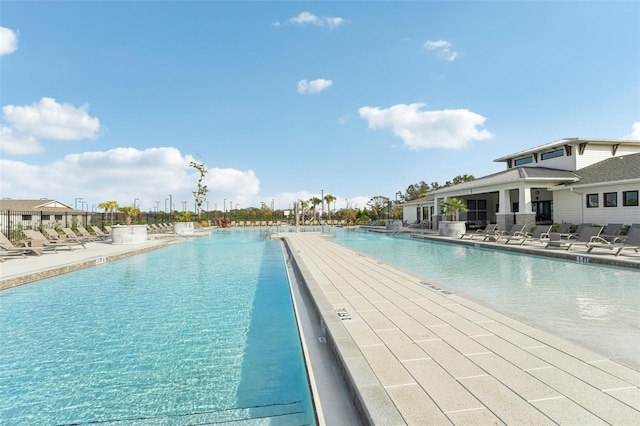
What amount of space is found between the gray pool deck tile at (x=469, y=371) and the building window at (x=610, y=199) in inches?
646

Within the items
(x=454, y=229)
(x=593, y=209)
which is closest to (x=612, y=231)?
(x=593, y=209)

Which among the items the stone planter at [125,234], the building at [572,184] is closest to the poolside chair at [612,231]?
the building at [572,184]

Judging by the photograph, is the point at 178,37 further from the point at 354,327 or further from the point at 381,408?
the point at 381,408

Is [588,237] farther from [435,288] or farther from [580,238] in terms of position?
[435,288]

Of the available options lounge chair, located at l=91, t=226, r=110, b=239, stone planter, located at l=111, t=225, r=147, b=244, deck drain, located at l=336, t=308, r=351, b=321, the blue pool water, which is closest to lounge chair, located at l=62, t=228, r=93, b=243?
stone planter, located at l=111, t=225, r=147, b=244

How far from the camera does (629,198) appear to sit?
1493 cm

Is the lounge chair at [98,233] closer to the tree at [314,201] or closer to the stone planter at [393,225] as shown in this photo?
the stone planter at [393,225]

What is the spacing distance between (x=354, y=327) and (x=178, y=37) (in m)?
16.7

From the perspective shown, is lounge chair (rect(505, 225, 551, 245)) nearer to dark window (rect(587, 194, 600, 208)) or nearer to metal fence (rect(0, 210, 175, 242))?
dark window (rect(587, 194, 600, 208))

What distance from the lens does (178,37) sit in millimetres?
15391

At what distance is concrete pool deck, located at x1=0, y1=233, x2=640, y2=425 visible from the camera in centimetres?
202

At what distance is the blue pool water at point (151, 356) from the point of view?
2748 mm

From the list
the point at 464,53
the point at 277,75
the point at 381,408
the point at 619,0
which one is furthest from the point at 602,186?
the point at 381,408

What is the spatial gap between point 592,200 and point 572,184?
123cm
